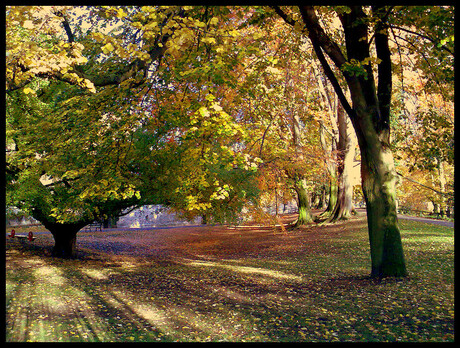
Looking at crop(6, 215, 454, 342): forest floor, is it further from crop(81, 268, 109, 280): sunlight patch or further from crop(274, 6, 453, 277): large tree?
crop(274, 6, 453, 277): large tree

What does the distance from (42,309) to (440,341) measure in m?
7.35

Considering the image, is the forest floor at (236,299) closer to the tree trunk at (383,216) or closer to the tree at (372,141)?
the tree trunk at (383,216)

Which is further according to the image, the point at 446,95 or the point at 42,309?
the point at 446,95

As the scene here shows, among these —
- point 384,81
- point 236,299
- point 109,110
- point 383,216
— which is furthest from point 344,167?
point 109,110

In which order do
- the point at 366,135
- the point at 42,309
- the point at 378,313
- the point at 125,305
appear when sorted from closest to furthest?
the point at 378,313, the point at 42,309, the point at 125,305, the point at 366,135

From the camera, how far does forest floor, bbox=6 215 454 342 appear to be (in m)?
6.71

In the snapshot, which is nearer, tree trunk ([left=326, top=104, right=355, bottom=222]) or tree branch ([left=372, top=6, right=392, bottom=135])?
tree branch ([left=372, top=6, right=392, bottom=135])

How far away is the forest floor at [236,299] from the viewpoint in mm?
6707

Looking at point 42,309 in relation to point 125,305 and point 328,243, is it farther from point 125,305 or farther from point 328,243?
point 328,243

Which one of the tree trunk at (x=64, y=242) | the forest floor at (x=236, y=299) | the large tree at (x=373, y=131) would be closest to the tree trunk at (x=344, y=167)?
the forest floor at (x=236, y=299)

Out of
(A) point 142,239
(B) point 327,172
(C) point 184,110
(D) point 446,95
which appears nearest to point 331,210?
(B) point 327,172

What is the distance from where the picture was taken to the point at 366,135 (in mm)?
9688

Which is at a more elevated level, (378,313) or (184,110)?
(184,110)

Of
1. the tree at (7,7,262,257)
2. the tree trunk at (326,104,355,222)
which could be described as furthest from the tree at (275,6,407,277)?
the tree trunk at (326,104,355,222)
